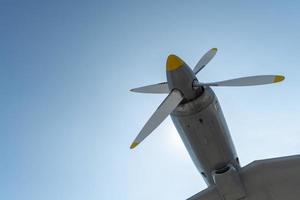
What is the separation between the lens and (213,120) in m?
12.4

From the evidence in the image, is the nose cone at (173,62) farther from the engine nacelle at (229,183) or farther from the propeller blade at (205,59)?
the engine nacelle at (229,183)

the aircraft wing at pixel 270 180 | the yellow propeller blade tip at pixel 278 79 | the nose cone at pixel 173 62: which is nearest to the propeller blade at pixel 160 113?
the nose cone at pixel 173 62

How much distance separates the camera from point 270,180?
13.8 m

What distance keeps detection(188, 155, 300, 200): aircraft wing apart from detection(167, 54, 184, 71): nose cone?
18.5 feet

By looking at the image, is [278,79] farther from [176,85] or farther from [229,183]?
[229,183]

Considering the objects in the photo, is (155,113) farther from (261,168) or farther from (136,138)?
(261,168)

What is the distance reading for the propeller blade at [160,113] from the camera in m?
12.4

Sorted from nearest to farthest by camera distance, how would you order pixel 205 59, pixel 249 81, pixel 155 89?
pixel 249 81
pixel 155 89
pixel 205 59

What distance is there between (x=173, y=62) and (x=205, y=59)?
158 inches

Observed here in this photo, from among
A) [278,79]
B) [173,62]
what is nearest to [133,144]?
[173,62]

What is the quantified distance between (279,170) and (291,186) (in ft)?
3.42

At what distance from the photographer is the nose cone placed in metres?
12.4

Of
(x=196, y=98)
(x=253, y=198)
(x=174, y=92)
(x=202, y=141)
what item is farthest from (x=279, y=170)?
(x=174, y=92)

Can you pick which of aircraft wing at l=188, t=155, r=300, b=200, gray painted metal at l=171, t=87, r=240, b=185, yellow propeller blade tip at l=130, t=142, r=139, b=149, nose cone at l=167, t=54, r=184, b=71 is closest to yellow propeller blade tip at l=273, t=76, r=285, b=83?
gray painted metal at l=171, t=87, r=240, b=185
